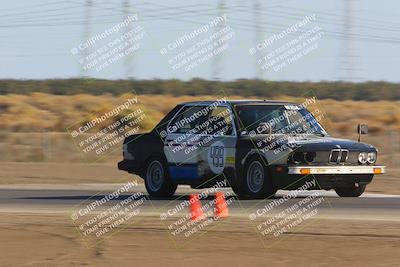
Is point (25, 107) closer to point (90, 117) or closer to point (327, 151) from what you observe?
point (90, 117)

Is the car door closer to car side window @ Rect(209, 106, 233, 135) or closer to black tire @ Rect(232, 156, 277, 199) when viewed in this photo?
car side window @ Rect(209, 106, 233, 135)

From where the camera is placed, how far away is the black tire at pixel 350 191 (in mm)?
19142

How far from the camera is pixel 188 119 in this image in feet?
64.0

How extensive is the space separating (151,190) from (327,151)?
3477 millimetres

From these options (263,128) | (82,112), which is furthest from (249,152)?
(82,112)

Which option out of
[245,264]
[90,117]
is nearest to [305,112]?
[245,264]

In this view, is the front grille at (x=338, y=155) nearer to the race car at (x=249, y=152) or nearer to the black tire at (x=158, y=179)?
the race car at (x=249, y=152)

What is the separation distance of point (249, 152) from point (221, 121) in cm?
98

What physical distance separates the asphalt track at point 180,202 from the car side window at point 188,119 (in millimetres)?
1198

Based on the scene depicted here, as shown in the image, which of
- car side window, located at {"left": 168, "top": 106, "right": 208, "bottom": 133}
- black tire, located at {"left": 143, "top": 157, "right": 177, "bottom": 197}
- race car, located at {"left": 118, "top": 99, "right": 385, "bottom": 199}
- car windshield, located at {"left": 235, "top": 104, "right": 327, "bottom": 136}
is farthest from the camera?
black tire, located at {"left": 143, "top": 157, "right": 177, "bottom": 197}

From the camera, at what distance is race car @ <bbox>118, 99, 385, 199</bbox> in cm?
1794

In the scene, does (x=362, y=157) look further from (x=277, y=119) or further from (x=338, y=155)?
(x=277, y=119)

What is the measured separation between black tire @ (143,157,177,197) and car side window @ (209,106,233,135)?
1217 mm

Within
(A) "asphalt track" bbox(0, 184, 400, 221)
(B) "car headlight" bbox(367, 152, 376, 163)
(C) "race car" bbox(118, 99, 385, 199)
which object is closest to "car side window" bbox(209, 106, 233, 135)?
(C) "race car" bbox(118, 99, 385, 199)
